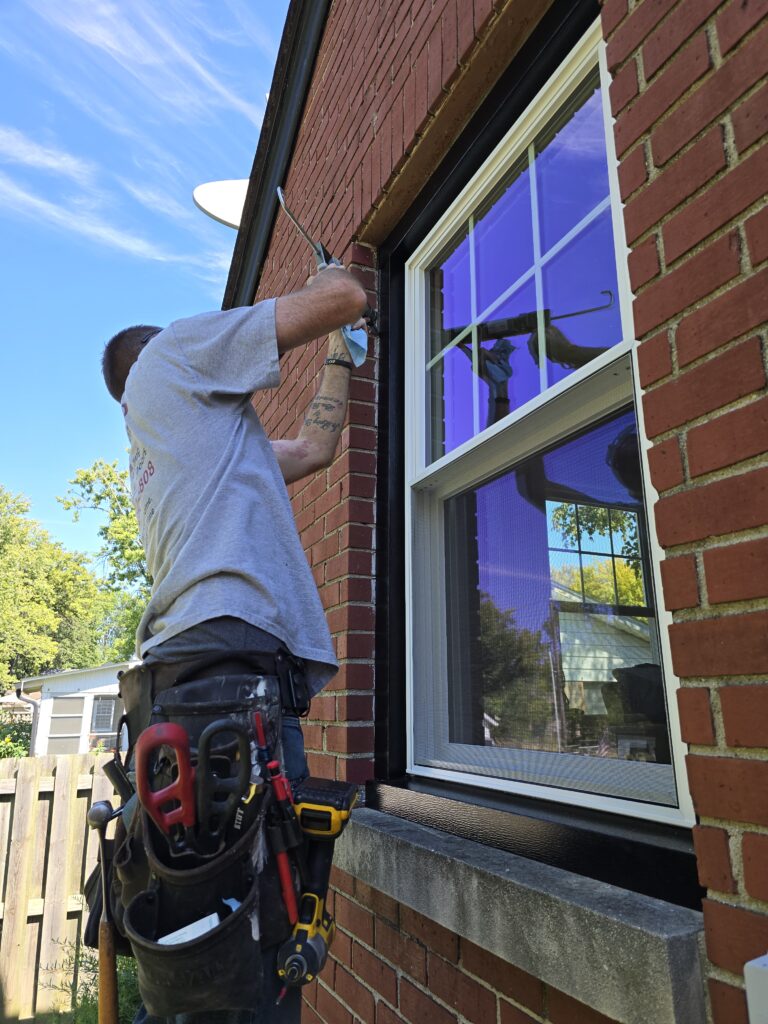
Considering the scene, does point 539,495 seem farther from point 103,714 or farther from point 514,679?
point 103,714

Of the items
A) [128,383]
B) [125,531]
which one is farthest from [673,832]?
[125,531]

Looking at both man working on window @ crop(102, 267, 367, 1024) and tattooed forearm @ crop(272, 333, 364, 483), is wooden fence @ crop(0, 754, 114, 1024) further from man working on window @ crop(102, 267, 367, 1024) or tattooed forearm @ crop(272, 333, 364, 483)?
man working on window @ crop(102, 267, 367, 1024)

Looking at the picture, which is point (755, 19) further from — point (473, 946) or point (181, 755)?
point (473, 946)

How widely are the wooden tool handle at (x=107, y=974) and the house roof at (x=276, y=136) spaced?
3912mm

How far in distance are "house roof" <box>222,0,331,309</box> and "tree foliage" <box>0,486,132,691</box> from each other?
29208 millimetres

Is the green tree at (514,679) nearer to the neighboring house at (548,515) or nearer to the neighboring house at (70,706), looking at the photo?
the neighboring house at (548,515)

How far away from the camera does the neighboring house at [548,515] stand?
3.90ft

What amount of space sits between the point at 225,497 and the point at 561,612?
36.4 inches

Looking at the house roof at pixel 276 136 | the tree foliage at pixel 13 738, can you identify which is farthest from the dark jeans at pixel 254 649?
the tree foliage at pixel 13 738

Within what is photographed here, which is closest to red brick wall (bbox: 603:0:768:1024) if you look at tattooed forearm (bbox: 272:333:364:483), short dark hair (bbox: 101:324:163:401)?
tattooed forearm (bbox: 272:333:364:483)

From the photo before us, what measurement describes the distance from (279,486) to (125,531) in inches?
1066

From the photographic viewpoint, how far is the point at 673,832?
1.40m

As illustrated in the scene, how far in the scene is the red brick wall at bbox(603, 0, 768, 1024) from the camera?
43.6 inches

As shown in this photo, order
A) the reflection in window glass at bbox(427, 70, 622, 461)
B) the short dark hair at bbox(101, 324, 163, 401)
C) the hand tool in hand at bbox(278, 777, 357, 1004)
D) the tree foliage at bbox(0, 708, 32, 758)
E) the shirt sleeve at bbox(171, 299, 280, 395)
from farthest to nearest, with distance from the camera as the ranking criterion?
the tree foliage at bbox(0, 708, 32, 758) < the short dark hair at bbox(101, 324, 163, 401) < the reflection in window glass at bbox(427, 70, 622, 461) < the shirt sleeve at bbox(171, 299, 280, 395) < the hand tool in hand at bbox(278, 777, 357, 1004)
